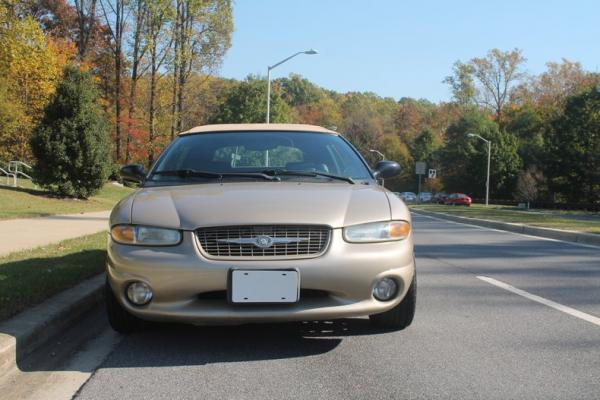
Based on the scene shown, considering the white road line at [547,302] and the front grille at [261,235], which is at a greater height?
the front grille at [261,235]

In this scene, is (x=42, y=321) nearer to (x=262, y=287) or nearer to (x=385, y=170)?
(x=262, y=287)

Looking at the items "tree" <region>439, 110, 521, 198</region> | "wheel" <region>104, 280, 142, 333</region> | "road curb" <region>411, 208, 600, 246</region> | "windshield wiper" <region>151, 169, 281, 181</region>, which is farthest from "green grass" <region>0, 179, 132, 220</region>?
"tree" <region>439, 110, 521, 198</region>

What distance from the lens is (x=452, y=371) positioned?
12.1ft

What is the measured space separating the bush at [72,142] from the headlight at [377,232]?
18.3 metres

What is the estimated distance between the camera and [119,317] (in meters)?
4.30

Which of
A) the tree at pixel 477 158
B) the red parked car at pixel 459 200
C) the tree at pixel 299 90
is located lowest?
the red parked car at pixel 459 200

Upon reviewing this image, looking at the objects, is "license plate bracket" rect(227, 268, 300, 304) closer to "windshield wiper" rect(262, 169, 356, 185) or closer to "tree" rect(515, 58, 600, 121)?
"windshield wiper" rect(262, 169, 356, 185)

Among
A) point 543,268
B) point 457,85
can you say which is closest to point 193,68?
point 543,268

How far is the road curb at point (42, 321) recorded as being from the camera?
3.69m

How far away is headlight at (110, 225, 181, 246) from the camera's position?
12.6ft

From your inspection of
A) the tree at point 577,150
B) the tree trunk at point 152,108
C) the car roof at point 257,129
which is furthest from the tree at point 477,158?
the car roof at point 257,129

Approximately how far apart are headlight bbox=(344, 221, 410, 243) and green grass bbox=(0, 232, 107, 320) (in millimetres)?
2483

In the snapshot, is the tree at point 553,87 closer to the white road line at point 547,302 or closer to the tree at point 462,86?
the tree at point 462,86

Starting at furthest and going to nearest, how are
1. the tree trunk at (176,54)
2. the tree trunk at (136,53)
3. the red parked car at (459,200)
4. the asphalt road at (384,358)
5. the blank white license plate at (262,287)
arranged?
the red parked car at (459,200) → the tree trunk at (136,53) → the tree trunk at (176,54) → the blank white license plate at (262,287) → the asphalt road at (384,358)
